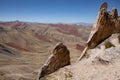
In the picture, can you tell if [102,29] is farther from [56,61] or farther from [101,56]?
[56,61]

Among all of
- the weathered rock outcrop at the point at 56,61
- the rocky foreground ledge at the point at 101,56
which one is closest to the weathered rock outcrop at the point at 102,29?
the rocky foreground ledge at the point at 101,56

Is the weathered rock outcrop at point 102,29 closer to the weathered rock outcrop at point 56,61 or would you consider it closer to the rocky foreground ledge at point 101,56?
the rocky foreground ledge at point 101,56

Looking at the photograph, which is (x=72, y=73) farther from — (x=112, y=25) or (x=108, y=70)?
(x=112, y=25)

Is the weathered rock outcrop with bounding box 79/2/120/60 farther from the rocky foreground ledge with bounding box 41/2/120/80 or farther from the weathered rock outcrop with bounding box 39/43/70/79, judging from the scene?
the weathered rock outcrop with bounding box 39/43/70/79

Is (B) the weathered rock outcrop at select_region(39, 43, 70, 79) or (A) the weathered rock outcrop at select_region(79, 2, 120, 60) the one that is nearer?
(B) the weathered rock outcrop at select_region(39, 43, 70, 79)

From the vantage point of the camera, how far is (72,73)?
70.9 feet

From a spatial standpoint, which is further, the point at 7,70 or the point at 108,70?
the point at 7,70

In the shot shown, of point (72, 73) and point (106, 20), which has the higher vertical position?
point (106, 20)

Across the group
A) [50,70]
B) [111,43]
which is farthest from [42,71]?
[111,43]

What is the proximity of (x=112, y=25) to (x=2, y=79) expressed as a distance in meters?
66.7

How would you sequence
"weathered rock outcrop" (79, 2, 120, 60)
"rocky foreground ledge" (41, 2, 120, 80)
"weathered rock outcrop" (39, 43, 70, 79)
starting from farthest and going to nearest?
"weathered rock outcrop" (79, 2, 120, 60), "weathered rock outcrop" (39, 43, 70, 79), "rocky foreground ledge" (41, 2, 120, 80)

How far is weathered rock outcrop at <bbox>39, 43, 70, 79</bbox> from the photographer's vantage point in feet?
78.6

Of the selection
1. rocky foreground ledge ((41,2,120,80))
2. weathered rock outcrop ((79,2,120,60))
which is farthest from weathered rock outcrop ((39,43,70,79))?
weathered rock outcrop ((79,2,120,60))

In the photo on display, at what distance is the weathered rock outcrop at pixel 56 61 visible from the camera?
24.0m
